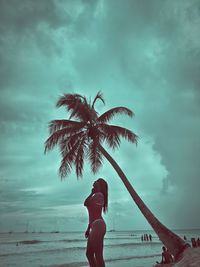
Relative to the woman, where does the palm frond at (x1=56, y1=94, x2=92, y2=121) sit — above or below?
above

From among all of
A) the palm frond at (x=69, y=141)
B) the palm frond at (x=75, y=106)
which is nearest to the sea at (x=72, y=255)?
the palm frond at (x=69, y=141)

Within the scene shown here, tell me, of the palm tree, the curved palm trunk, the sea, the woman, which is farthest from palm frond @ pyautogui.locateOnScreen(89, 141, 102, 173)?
the woman

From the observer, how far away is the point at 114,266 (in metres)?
11.6

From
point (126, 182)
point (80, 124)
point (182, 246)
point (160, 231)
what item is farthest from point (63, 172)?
point (182, 246)

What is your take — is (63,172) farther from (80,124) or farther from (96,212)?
(96,212)

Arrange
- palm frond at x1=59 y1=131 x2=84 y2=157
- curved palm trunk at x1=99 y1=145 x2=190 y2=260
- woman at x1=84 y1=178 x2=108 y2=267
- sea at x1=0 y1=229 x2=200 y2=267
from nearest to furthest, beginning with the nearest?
woman at x1=84 y1=178 x2=108 y2=267 < curved palm trunk at x1=99 y1=145 x2=190 y2=260 < palm frond at x1=59 y1=131 x2=84 y2=157 < sea at x1=0 y1=229 x2=200 y2=267

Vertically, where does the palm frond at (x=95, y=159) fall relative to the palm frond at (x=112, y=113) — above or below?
below

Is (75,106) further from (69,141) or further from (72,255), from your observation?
(72,255)

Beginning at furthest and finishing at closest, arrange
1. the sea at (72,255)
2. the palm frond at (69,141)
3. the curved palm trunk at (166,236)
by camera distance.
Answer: the sea at (72,255) → the palm frond at (69,141) → the curved palm trunk at (166,236)

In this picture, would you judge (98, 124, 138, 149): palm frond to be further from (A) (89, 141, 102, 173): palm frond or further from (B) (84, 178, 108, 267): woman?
(B) (84, 178, 108, 267): woman

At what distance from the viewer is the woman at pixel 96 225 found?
129 inches

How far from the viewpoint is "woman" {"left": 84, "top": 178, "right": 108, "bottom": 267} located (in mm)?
3279

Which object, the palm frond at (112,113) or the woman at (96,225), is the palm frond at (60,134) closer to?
the palm frond at (112,113)

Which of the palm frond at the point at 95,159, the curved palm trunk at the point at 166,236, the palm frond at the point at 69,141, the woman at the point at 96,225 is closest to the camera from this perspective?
the woman at the point at 96,225
